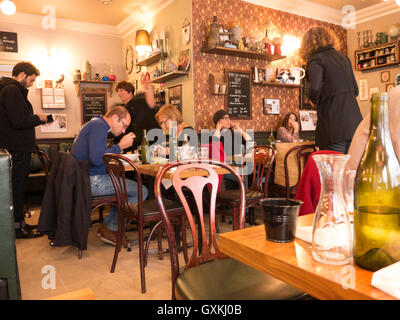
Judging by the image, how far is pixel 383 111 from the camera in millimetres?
640

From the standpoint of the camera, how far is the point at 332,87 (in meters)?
2.83

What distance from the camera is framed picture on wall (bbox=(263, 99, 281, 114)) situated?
5.24 meters

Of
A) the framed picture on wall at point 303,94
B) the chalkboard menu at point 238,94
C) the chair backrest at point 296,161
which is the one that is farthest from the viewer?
the framed picture on wall at point 303,94

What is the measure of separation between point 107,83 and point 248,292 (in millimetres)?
6021

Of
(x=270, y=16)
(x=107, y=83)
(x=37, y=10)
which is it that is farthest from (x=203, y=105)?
(x=37, y=10)

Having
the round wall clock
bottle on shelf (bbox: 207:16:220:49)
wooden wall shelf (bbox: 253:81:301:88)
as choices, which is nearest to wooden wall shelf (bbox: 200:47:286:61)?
bottle on shelf (bbox: 207:16:220:49)

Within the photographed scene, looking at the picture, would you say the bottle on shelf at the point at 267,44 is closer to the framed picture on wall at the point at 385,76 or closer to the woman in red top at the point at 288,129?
the woman in red top at the point at 288,129

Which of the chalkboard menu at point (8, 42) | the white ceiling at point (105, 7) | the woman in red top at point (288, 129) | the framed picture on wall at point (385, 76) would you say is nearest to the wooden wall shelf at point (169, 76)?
the white ceiling at point (105, 7)

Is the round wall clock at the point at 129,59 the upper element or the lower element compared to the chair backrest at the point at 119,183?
upper

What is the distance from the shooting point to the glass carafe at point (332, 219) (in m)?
0.67

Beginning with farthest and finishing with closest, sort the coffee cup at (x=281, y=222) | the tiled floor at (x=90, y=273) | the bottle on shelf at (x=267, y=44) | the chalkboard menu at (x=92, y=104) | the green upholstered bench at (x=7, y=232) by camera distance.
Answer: the chalkboard menu at (x=92, y=104) < the bottle on shelf at (x=267, y=44) < the tiled floor at (x=90, y=273) < the green upholstered bench at (x=7, y=232) < the coffee cup at (x=281, y=222)

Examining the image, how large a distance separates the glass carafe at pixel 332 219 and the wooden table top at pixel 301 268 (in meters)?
0.02

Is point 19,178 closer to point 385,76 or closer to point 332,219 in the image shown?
point 332,219

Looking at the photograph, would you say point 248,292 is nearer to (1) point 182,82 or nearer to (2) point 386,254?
(2) point 386,254
